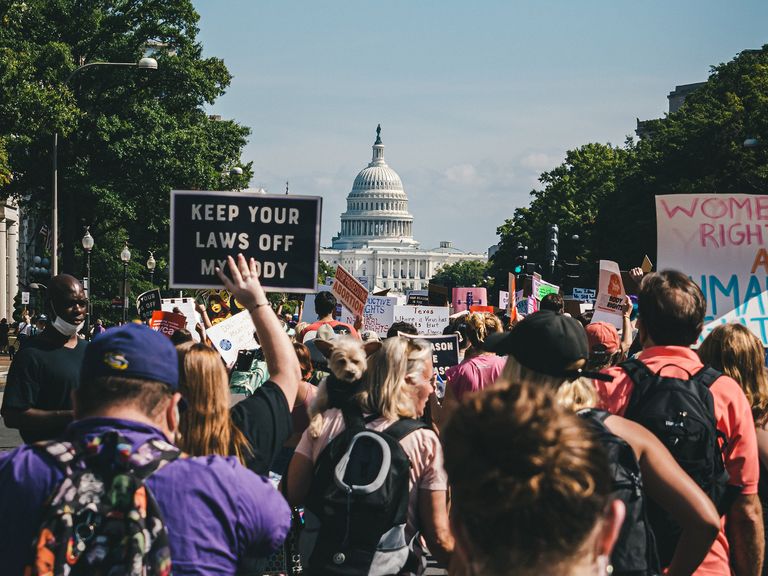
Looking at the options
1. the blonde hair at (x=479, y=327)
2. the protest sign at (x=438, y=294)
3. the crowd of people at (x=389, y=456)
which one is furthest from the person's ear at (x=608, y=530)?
the protest sign at (x=438, y=294)

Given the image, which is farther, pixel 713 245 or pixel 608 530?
pixel 713 245

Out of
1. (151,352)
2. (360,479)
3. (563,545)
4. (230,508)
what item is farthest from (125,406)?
(360,479)

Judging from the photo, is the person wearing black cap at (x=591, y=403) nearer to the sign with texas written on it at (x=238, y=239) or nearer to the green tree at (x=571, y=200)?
the sign with texas written on it at (x=238, y=239)

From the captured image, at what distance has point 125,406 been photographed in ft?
9.59

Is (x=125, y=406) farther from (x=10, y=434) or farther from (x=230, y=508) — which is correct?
(x=10, y=434)

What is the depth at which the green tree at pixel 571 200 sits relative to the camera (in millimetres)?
68250

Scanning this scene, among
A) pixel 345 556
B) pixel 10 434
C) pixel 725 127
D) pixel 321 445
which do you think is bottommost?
pixel 10 434

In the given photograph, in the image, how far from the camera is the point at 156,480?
2.88 metres

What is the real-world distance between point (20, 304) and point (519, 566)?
42892 millimetres

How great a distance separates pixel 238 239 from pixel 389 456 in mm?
946

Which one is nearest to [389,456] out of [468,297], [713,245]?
[713,245]

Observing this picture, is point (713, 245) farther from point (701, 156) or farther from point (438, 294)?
point (701, 156)

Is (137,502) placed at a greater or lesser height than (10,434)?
greater

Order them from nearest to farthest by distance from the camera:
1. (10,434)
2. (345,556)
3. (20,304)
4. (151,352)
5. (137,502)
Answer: (137,502) → (151,352) → (345,556) → (10,434) → (20,304)
